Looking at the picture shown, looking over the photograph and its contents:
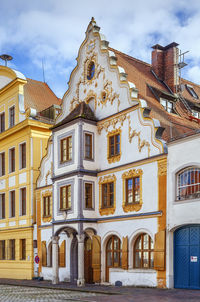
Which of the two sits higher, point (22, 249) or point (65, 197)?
point (65, 197)

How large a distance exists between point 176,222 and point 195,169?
2.80 metres

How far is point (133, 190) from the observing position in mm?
26156

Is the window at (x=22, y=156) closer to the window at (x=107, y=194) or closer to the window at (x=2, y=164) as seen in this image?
the window at (x=2, y=164)

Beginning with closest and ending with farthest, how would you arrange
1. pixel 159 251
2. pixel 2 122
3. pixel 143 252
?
1. pixel 159 251
2. pixel 143 252
3. pixel 2 122

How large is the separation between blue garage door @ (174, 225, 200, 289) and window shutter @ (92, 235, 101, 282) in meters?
5.96

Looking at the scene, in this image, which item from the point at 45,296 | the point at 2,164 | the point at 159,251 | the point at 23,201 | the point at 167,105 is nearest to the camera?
the point at 45,296

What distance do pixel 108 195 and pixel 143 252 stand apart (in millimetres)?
4485

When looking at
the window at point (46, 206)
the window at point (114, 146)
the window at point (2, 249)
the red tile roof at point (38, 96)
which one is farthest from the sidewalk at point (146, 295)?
the red tile roof at point (38, 96)

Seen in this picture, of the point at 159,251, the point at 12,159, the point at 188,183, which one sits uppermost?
the point at 12,159

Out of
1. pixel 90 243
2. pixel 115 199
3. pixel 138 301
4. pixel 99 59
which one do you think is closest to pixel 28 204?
pixel 90 243

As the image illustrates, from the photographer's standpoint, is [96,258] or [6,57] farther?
[6,57]

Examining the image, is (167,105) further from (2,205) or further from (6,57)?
(6,57)

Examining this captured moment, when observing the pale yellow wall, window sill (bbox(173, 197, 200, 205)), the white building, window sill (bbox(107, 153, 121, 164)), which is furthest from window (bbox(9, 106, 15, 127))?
window sill (bbox(173, 197, 200, 205))

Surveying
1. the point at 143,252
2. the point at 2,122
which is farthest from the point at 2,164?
the point at 143,252
